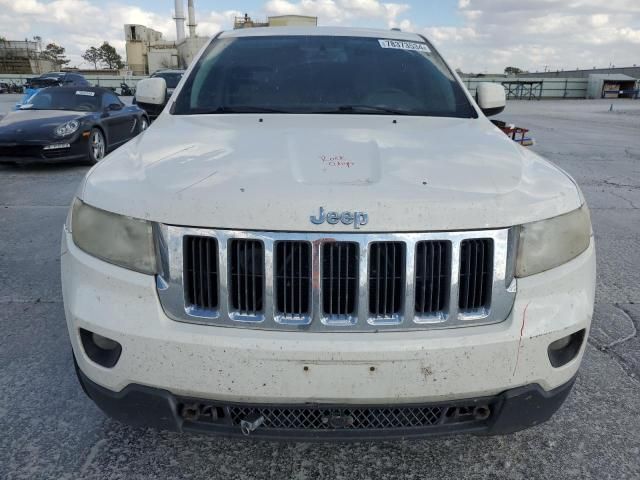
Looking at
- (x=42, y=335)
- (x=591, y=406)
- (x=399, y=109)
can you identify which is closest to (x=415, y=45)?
(x=399, y=109)

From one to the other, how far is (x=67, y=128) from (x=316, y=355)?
8.10 m

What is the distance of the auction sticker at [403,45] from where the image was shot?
3287 mm

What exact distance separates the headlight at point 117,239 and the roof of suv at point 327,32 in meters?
2.06

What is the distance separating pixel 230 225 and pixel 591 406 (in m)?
1.86

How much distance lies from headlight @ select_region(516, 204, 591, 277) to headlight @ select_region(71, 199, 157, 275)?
118 centimetres

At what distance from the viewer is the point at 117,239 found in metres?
1.74

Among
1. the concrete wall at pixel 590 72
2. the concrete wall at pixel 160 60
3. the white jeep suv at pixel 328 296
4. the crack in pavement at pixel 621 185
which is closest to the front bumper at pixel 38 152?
the white jeep suv at pixel 328 296

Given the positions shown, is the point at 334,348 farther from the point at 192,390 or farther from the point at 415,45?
the point at 415,45

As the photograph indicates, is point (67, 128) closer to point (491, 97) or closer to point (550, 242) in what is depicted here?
point (491, 97)

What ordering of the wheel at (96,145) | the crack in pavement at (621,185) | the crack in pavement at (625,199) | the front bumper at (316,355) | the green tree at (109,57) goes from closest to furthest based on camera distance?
the front bumper at (316,355) → the crack in pavement at (625,199) → the crack in pavement at (621,185) → the wheel at (96,145) → the green tree at (109,57)

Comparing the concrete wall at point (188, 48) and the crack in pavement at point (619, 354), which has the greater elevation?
the concrete wall at point (188, 48)

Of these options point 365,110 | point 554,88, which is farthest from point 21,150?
point 554,88

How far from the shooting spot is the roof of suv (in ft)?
11.2

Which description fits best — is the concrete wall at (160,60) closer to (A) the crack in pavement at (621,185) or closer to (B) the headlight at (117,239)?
(A) the crack in pavement at (621,185)
